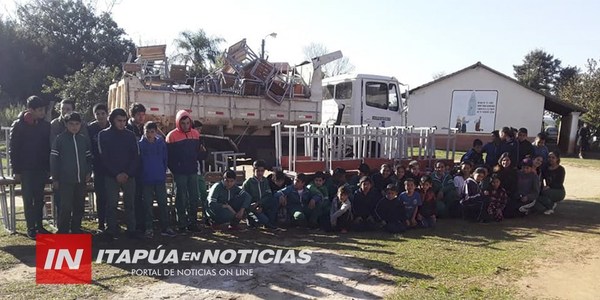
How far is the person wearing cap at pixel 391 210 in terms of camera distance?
6438 mm

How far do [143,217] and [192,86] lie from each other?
4.28m

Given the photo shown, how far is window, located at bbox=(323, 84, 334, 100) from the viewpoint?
1215cm

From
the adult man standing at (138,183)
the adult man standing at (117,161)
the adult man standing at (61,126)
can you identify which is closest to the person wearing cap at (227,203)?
the adult man standing at (138,183)

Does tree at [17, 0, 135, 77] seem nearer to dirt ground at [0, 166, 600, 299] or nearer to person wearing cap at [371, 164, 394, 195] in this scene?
person wearing cap at [371, 164, 394, 195]

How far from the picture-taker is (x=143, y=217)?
5.84 m

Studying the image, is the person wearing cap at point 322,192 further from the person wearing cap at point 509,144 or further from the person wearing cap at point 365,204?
the person wearing cap at point 509,144

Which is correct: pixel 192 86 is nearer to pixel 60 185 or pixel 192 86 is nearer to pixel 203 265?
pixel 60 185

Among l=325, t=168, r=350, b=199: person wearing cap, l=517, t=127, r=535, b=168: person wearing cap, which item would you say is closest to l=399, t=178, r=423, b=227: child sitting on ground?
l=325, t=168, r=350, b=199: person wearing cap

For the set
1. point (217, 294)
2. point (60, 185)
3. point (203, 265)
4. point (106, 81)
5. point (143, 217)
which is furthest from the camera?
point (106, 81)

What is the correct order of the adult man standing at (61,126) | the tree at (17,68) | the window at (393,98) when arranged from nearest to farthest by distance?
the adult man standing at (61,126), the window at (393,98), the tree at (17,68)

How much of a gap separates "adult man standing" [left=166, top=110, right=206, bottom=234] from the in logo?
3.92ft

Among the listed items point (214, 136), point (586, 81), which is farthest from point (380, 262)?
point (586, 81)

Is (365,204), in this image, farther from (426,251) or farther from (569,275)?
(569,275)

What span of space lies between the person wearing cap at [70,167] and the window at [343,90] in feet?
24.0
